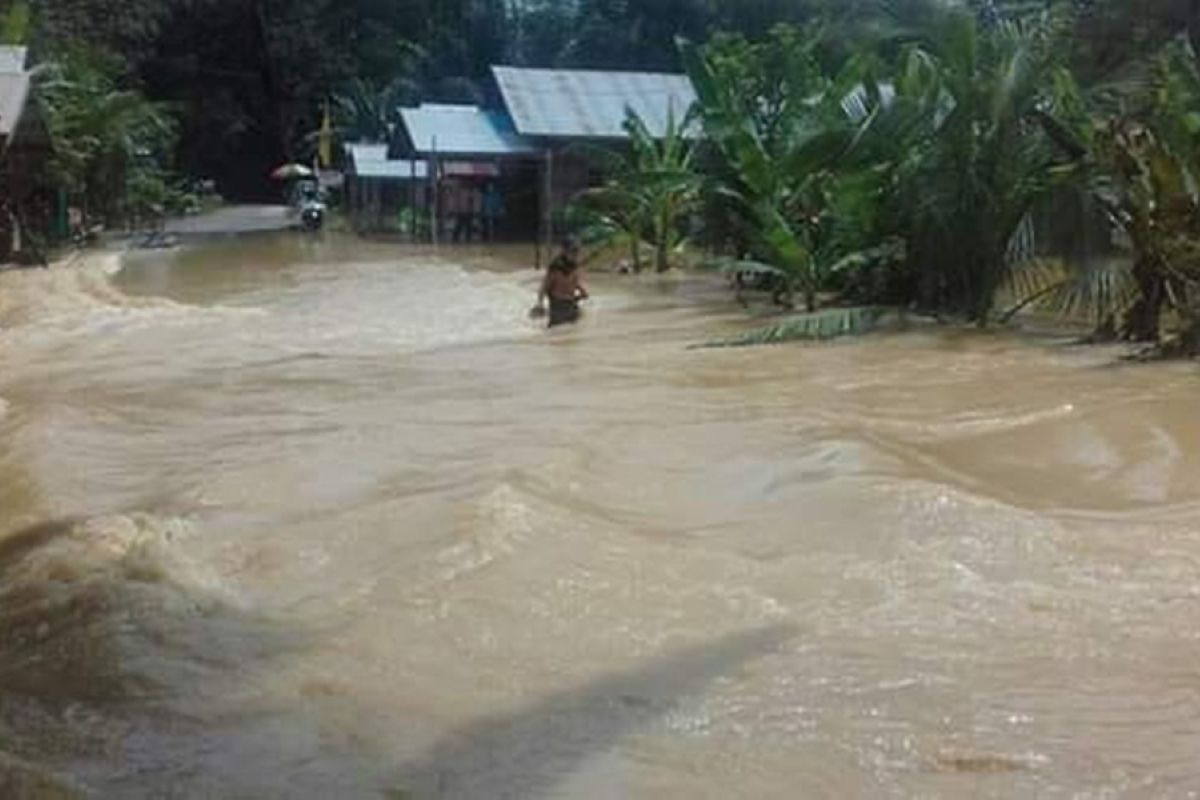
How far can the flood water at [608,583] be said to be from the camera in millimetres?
4895

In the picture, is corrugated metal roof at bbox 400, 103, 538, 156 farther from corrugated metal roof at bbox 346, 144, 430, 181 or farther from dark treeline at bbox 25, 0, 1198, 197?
dark treeline at bbox 25, 0, 1198, 197

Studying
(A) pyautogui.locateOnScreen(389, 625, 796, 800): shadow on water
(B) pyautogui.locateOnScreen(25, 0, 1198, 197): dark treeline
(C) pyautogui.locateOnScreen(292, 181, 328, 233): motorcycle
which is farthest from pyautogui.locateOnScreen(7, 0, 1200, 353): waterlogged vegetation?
(B) pyautogui.locateOnScreen(25, 0, 1198, 197): dark treeline

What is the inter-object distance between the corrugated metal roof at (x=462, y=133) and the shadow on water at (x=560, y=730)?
30.0 m

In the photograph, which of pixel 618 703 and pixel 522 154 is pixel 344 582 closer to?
pixel 618 703

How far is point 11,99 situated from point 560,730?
18.2m

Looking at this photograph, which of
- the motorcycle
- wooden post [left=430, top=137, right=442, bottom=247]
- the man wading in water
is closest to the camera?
the man wading in water

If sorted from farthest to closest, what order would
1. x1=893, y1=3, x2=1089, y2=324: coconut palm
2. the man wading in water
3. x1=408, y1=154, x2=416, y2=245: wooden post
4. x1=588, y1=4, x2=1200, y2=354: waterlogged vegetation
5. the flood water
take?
x1=408, y1=154, x2=416, y2=245: wooden post
the man wading in water
x1=893, y1=3, x2=1089, y2=324: coconut palm
x1=588, y1=4, x2=1200, y2=354: waterlogged vegetation
the flood water

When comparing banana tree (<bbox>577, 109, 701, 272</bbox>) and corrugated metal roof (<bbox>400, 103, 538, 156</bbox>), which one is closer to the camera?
banana tree (<bbox>577, 109, 701, 272</bbox>)

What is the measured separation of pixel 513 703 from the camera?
5391 mm

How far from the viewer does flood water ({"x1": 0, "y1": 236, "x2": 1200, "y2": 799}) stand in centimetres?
489

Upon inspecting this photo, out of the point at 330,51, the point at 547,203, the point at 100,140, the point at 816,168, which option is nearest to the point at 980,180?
the point at 816,168

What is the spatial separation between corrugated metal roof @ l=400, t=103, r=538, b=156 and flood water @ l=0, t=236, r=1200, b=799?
22.4m

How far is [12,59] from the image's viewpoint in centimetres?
2572

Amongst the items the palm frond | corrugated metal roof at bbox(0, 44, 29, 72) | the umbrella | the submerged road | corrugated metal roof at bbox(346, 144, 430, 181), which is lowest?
the submerged road
